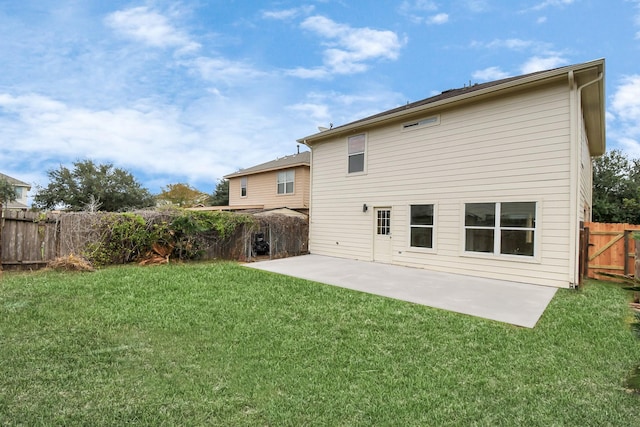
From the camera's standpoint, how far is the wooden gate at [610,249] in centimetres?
762

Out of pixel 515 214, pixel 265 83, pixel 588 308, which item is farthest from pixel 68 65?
pixel 588 308

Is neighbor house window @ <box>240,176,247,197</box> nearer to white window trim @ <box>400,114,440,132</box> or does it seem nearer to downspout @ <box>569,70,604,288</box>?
white window trim @ <box>400,114,440,132</box>

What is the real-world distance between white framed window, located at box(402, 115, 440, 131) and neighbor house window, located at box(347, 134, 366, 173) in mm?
1718

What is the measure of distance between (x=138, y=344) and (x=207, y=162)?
2752cm

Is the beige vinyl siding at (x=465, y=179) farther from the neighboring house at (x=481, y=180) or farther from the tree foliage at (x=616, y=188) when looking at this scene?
the tree foliage at (x=616, y=188)

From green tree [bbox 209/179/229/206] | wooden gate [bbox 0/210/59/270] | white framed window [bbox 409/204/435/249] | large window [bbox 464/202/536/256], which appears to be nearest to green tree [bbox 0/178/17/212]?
green tree [bbox 209/179/229/206]

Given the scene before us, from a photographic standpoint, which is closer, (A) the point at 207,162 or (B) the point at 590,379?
(B) the point at 590,379

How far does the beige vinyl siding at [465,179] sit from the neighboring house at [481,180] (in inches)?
1.0

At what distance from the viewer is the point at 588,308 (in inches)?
211

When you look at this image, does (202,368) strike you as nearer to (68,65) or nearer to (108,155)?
(68,65)

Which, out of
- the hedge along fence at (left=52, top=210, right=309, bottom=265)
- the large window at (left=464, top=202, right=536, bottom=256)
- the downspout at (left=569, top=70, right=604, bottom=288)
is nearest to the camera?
the downspout at (left=569, top=70, right=604, bottom=288)

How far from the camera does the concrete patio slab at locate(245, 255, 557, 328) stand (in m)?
5.25

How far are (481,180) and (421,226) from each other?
211cm

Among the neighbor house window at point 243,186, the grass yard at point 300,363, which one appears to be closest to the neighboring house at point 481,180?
the grass yard at point 300,363
